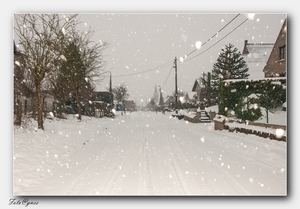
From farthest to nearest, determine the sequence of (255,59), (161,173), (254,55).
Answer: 1. (254,55)
2. (255,59)
3. (161,173)

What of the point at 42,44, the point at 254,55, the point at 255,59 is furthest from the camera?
the point at 254,55

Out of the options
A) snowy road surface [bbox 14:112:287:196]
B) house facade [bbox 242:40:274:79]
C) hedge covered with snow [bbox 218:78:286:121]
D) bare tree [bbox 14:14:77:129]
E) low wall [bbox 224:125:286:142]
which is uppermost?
house facade [bbox 242:40:274:79]

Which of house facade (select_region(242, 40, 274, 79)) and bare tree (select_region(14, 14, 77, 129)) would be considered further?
house facade (select_region(242, 40, 274, 79))

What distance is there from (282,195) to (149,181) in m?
2.72

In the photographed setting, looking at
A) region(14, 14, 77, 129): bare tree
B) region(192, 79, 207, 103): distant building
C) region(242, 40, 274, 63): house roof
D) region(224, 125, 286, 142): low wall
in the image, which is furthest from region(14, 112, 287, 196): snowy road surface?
region(192, 79, 207, 103): distant building

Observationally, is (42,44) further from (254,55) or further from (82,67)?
(254,55)

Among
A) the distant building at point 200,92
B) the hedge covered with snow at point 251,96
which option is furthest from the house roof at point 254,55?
the distant building at point 200,92

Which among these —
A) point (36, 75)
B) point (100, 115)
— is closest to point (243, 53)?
point (100, 115)

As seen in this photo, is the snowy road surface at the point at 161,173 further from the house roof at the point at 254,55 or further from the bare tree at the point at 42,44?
the house roof at the point at 254,55

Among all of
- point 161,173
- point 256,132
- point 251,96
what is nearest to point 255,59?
point 251,96

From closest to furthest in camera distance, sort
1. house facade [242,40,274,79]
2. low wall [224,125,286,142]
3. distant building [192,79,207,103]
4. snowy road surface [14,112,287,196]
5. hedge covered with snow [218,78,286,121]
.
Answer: snowy road surface [14,112,287,196], low wall [224,125,286,142], hedge covered with snow [218,78,286,121], house facade [242,40,274,79], distant building [192,79,207,103]

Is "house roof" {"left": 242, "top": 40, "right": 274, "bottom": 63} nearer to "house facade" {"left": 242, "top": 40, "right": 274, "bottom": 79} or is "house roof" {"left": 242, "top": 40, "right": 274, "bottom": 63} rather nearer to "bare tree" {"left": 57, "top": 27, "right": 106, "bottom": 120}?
"house facade" {"left": 242, "top": 40, "right": 274, "bottom": 79}

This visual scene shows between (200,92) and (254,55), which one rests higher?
(254,55)

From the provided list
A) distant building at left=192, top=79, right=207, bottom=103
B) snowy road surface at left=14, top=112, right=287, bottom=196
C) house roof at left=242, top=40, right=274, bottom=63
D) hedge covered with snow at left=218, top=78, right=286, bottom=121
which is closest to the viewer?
snowy road surface at left=14, top=112, right=287, bottom=196
